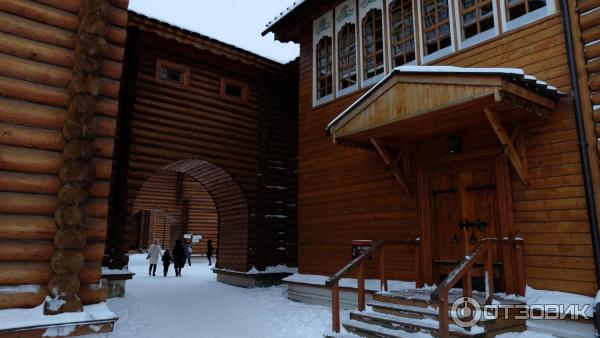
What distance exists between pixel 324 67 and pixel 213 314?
22.2 ft

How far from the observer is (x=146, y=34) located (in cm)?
1176

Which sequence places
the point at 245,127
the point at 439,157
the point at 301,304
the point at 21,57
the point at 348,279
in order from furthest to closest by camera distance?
1. the point at 245,127
2. the point at 301,304
3. the point at 348,279
4. the point at 439,157
5. the point at 21,57

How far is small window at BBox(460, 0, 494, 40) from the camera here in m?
7.55

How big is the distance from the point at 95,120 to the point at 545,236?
6385mm

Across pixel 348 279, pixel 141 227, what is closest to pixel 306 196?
pixel 348 279

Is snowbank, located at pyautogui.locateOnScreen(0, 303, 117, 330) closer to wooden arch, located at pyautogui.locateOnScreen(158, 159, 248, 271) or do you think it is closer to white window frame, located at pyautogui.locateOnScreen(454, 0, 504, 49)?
white window frame, located at pyautogui.locateOnScreen(454, 0, 504, 49)

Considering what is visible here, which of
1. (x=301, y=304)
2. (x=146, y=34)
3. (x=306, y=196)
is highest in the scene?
(x=146, y=34)

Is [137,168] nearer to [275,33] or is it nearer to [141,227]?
[275,33]

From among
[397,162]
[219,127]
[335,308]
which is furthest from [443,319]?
[219,127]

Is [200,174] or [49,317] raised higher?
[200,174]

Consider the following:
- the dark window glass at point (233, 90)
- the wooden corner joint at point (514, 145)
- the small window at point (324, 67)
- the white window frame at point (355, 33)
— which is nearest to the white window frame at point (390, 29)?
the white window frame at point (355, 33)

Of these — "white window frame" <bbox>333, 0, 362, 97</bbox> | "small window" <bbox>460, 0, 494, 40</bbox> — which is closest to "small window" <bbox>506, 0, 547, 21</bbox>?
"small window" <bbox>460, 0, 494, 40</bbox>

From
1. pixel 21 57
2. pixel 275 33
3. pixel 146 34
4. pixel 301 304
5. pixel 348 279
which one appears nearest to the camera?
pixel 21 57

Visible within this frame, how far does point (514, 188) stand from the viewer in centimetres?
666
